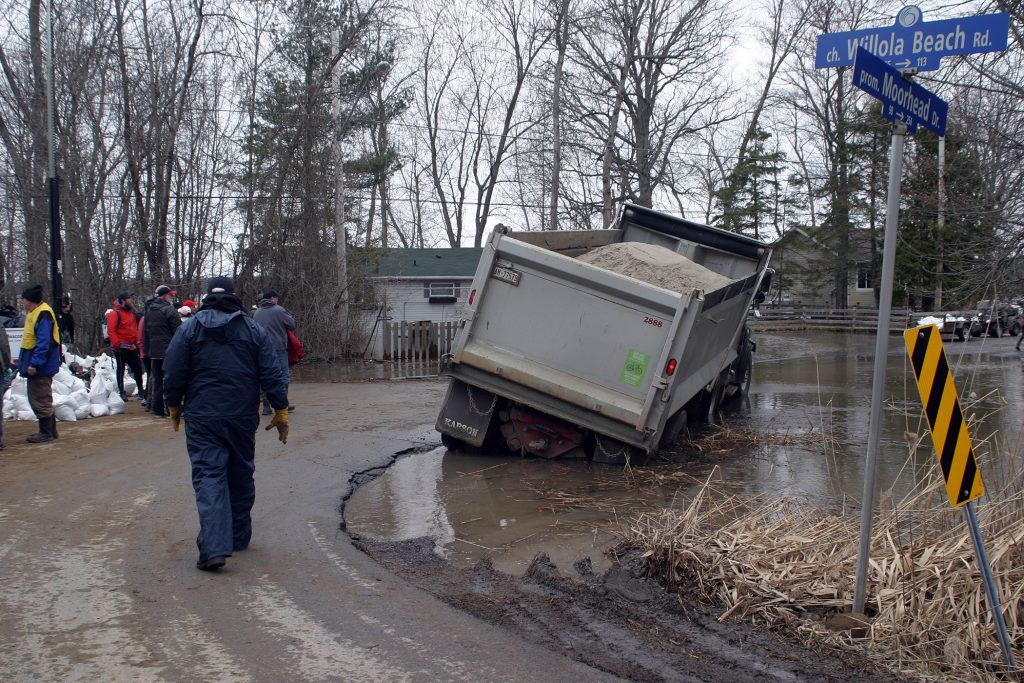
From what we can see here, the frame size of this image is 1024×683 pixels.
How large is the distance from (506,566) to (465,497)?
80.9 inches

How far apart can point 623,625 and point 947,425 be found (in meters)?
1.88

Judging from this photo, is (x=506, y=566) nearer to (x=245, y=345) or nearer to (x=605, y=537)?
(x=605, y=537)

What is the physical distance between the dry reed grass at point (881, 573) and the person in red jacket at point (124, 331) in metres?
9.74

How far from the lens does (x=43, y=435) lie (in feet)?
34.3

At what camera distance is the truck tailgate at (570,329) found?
8430 mm

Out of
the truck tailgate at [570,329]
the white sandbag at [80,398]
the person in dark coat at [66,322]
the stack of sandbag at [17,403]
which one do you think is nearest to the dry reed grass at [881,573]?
the truck tailgate at [570,329]

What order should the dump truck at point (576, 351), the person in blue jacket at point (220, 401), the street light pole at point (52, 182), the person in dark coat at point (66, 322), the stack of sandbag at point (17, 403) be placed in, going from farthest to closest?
the person in dark coat at point (66, 322), the street light pole at point (52, 182), the stack of sandbag at point (17, 403), the dump truck at point (576, 351), the person in blue jacket at point (220, 401)

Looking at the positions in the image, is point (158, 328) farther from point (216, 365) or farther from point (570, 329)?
point (216, 365)

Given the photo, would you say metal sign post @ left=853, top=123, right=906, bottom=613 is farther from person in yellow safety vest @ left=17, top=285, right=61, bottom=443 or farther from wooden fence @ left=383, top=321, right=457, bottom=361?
wooden fence @ left=383, top=321, right=457, bottom=361

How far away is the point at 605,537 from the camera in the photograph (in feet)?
21.4

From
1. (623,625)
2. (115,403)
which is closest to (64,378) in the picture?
(115,403)

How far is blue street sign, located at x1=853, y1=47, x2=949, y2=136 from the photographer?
14.1ft

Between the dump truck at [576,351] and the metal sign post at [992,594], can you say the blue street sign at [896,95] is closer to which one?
the metal sign post at [992,594]

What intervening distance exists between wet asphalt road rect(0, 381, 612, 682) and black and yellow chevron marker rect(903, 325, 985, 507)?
6.42ft
